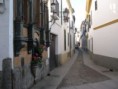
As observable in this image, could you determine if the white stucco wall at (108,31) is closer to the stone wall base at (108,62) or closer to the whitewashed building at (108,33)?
the whitewashed building at (108,33)

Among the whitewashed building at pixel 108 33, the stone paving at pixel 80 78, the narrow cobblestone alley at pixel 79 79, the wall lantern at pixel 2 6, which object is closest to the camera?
the wall lantern at pixel 2 6

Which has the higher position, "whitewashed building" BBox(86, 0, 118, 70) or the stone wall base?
"whitewashed building" BBox(86, 0, 118, 70)

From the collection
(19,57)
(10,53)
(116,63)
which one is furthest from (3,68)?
(116,63)

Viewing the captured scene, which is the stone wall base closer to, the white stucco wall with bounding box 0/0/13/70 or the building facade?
the building facade

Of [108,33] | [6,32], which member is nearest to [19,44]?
[6,32]

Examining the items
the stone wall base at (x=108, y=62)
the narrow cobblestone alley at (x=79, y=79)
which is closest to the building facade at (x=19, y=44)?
the narrow cobblestone alley at (x=79, y=79)

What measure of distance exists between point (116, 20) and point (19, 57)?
8.95 metres

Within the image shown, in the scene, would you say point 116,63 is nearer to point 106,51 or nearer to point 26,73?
point 106,51

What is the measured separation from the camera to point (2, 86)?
801 cm

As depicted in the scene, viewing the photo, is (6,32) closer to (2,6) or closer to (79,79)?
(2,6)

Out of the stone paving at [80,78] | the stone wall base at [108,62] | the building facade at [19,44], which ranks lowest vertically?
the stone paving at [80,78]

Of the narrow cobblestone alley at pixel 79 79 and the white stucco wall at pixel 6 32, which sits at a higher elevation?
the white stucco wall at pixel 6 32

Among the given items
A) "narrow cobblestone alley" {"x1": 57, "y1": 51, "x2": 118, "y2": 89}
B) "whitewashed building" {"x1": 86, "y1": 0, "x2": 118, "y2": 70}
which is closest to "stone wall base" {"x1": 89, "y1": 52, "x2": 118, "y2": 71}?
"whitewashed building" {"x1": 86, "y1": 0, "x2": 118, "y2": 70}

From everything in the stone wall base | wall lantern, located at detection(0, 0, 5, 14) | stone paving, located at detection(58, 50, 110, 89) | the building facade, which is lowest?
stone paving, located at detection(58, 50, 110, 89)
